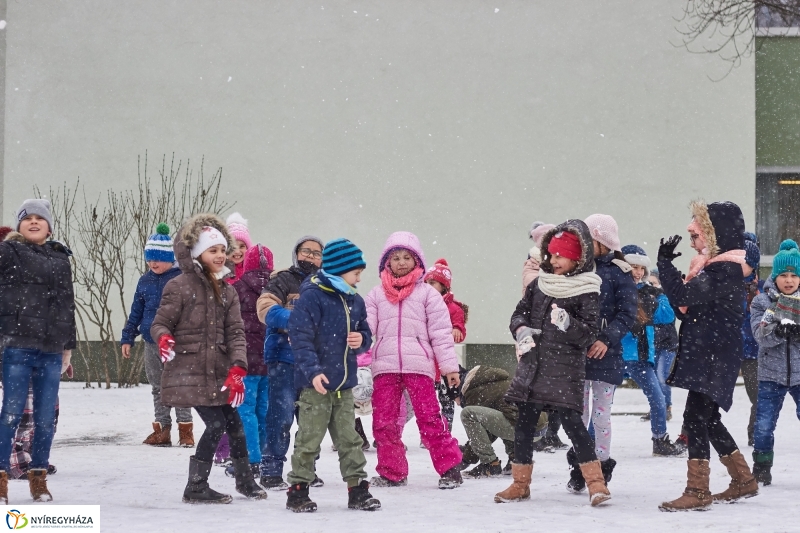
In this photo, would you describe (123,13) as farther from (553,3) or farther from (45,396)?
(45,396)

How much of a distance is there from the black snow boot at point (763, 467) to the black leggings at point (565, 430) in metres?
1.63

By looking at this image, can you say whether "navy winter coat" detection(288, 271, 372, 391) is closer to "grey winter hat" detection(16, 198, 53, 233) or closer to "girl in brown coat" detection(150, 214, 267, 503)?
"girl in brown coat" detection(150, 214, 267, 503)

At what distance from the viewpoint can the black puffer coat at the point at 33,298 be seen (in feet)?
20.6

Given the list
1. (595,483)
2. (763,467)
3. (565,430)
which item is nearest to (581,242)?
(565,430)

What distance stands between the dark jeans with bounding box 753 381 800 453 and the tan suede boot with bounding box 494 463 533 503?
1.92 m

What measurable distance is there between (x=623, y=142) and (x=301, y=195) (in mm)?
4908

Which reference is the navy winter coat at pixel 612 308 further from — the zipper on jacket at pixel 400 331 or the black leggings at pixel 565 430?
the zipper on jacket at pixel 400 331

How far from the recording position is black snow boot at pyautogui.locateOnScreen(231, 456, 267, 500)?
6.49 meters

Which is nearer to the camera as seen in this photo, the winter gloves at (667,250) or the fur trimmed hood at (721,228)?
the winter gloves at (667,250)

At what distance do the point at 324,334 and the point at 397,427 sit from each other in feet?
4.19

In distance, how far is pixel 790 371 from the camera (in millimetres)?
7355

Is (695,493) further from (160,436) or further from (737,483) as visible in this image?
(160,436)

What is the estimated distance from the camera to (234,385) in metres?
6.23

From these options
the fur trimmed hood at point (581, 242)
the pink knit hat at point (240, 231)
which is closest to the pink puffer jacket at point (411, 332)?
the fur trimmed hood at point (581, 242)
